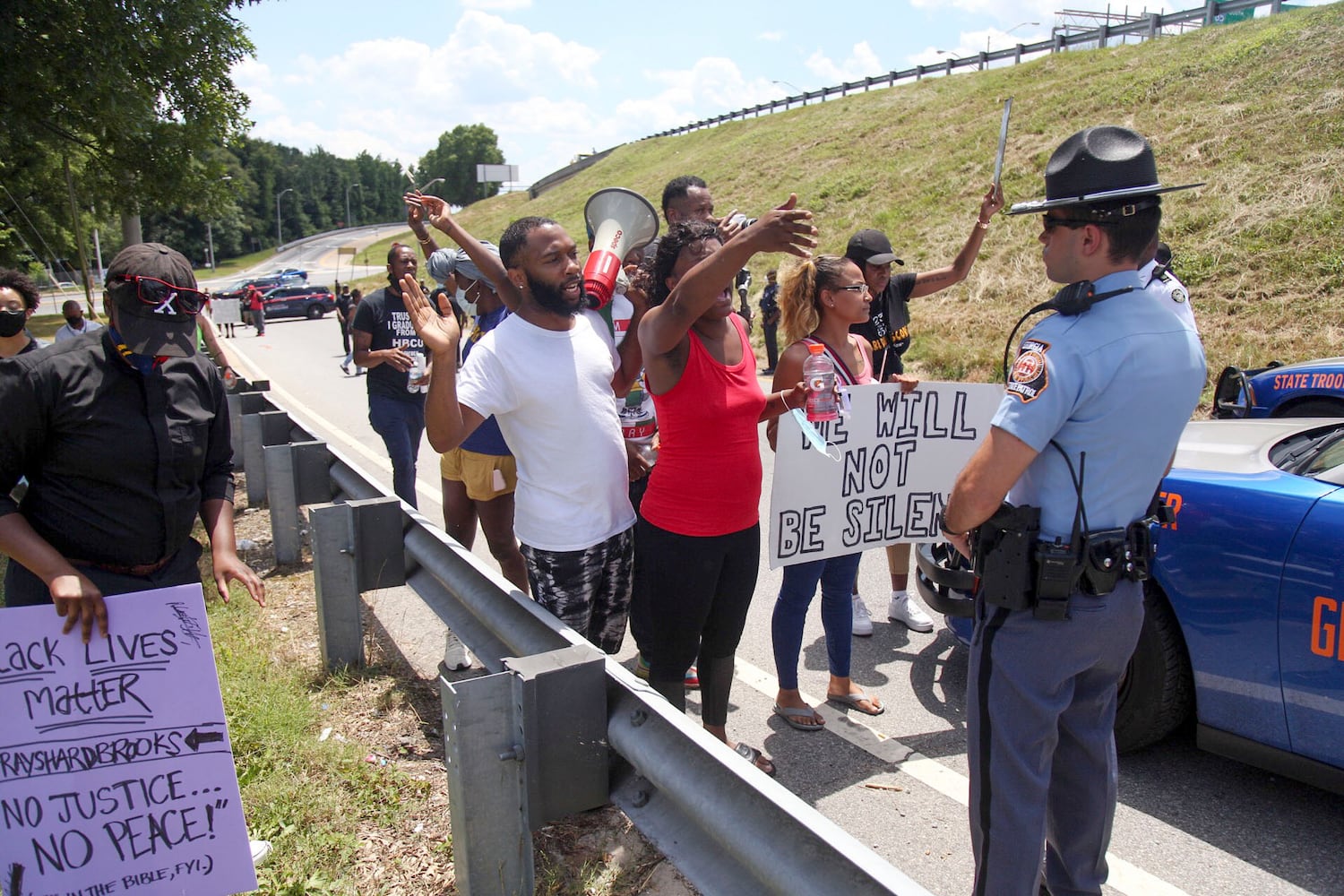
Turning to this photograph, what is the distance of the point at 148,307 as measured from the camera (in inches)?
104

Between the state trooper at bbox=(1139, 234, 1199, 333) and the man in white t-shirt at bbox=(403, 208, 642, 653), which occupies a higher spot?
the state trooper at bbox=(1139, 234, 1199, 333)

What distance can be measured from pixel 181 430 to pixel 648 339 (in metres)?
1.46

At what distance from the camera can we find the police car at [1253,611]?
9.75 feet

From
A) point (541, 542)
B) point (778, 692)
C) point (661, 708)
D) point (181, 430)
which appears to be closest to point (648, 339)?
point (541, 542)

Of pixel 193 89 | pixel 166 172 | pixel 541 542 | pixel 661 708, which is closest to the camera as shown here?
pixel 661 708

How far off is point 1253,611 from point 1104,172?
1.79 meters

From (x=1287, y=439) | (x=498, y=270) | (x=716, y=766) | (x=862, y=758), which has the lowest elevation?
(x=862, y=758)

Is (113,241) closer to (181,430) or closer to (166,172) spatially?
(166,172)

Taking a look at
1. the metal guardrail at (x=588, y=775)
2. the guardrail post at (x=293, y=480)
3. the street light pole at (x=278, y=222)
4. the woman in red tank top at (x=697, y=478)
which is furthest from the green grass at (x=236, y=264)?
the metal guardrail at (x=588, y=775)

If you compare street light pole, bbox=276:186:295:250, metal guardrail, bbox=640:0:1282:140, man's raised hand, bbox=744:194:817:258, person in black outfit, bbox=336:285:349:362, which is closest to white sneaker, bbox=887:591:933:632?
man's raised hand, bbox=744:194:817:258

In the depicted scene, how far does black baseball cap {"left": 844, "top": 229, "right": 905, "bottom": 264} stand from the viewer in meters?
4.76

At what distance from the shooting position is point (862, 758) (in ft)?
12.5

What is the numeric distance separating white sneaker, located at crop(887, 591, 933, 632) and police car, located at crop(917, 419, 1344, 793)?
1506 mm

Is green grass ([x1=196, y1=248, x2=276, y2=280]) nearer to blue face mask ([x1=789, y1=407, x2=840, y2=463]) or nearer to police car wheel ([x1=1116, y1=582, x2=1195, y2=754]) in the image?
blue face mask ([x1=789, y1=407, x2=840, y2=463])
